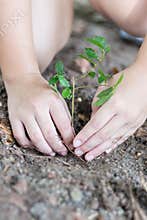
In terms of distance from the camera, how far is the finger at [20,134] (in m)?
1.22

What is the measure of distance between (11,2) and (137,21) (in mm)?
443

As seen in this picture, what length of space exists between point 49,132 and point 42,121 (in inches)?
1.4

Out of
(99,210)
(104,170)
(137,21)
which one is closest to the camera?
(99,210)

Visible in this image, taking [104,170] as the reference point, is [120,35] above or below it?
below

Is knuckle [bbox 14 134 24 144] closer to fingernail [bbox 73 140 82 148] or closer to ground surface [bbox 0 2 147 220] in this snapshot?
ground surface [bbox 0 2 147 220]

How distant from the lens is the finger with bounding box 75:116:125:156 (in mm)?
1172

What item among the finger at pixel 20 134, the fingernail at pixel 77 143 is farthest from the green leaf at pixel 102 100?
the finger at pixel 20 134

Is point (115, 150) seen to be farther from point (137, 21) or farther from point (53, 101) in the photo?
point (137, 21)

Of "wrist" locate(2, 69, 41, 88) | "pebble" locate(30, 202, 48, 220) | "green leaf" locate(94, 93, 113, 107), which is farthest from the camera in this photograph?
"wrist" locate(2, 69, 41, 88)

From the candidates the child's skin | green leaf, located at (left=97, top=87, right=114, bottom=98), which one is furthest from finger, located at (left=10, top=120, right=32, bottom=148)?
green leaf, located at (left=97, top=87, right=114, bottom=98)

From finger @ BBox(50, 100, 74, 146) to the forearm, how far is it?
177 millimetres

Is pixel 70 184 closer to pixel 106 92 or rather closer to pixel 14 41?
pixel 106 92

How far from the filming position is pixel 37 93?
123cm

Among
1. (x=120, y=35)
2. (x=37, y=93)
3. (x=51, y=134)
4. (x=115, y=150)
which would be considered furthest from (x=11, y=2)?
(x=120, y=35)
